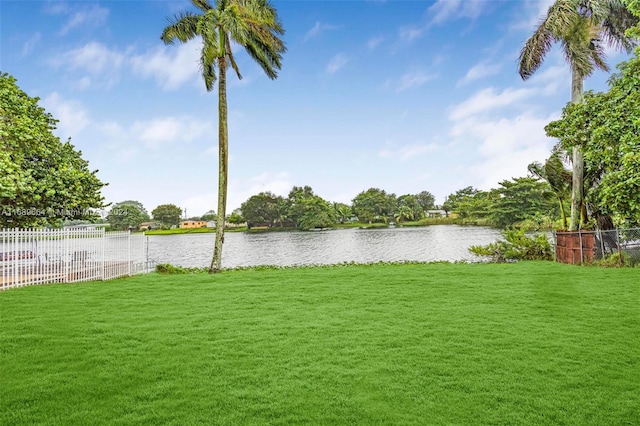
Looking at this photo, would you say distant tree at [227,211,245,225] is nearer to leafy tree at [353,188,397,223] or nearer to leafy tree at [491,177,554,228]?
leafy tree at [353,188,397,223]

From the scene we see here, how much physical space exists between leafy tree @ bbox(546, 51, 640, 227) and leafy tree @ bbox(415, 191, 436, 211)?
120 m

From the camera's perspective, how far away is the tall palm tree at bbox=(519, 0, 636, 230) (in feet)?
58.9

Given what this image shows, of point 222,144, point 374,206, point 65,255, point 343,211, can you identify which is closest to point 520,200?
point 374,206

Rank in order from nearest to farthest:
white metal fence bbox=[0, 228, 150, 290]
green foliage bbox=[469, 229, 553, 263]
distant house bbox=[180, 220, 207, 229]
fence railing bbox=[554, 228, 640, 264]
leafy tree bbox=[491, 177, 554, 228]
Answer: white metal fence bbox=[0, 228, 150, 290] < fence railing bbox=[554, 228, 640, 264] < green foliage bbox=[469, 229, 553, 263] < leafy tree bbox=[491, 177, 554, 228] < distant house bbox=[180, 220, 207, 229]

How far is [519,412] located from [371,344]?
2.36 m

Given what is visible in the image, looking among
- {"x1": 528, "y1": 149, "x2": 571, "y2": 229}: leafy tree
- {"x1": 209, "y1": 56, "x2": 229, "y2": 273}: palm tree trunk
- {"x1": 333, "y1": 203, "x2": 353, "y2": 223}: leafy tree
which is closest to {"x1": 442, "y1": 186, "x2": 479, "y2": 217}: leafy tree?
{"x1": 333, "y1": 203, "x2": 353, "y2": 223}: leafy tree

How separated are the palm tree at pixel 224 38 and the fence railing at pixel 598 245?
1513cm

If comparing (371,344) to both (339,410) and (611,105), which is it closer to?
(339,410)

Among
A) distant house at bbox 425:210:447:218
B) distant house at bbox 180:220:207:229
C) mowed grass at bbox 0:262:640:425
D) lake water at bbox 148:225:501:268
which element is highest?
distant house at bbox 425:210:447:218

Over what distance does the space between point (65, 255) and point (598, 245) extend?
20948 millimetres

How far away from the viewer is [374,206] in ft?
366

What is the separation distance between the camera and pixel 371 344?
5.86 meters

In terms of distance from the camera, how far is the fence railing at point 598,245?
52.7 feet

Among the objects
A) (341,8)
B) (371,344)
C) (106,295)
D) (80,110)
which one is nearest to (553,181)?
(341,8)
